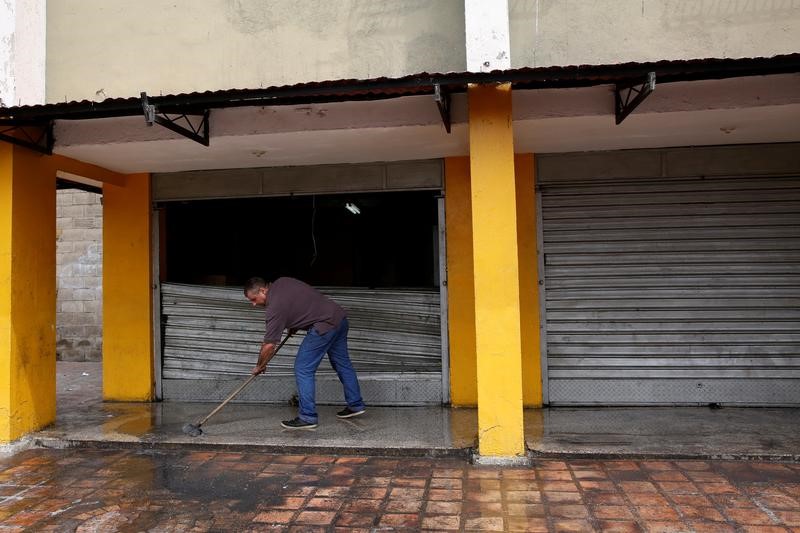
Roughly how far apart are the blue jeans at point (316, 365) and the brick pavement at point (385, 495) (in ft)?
2.42

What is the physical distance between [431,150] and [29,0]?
4651mm

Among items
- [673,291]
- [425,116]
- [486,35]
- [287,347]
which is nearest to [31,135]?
[287,347]

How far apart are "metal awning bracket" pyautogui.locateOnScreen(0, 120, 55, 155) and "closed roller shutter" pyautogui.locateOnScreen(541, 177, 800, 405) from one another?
5.35 meters

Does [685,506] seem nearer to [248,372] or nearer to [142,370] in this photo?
[248,372]

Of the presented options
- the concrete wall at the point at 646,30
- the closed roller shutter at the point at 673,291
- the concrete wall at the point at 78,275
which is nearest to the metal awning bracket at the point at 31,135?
the concrete wall at the point at 646,30

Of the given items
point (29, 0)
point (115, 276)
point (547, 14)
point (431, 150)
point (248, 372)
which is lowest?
point (248, 372)

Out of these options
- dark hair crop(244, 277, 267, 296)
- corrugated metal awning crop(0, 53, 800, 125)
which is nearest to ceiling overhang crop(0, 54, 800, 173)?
corrugated metal awning crop(0, 53, 800, 125)

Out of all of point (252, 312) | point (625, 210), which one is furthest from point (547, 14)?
point (252, 312)

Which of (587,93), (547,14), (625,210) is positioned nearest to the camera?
(587,93)

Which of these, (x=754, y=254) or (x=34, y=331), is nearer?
(x=34, y=331)

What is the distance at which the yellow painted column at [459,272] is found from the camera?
23.0ft

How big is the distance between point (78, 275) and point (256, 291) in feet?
25.5

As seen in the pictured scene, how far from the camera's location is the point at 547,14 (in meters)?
5.96

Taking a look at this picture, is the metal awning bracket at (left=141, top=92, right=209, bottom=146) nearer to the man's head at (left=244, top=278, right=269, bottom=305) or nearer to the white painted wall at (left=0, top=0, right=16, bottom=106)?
the man's head at (left=244, top=278, right=269, bottom=305)
